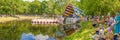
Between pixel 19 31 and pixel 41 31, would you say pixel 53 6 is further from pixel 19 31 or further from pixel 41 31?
pixel 19 31

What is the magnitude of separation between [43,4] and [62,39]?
378 ft

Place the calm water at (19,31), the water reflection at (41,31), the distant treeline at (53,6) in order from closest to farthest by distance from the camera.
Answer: the water reflection at (41,31), the calm water at (19,31), the distant treeline at (53,6)

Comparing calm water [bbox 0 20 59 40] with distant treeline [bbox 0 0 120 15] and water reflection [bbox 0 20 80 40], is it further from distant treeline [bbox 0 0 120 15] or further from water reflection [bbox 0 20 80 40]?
distant treeline [bbox 0 0 120 15]

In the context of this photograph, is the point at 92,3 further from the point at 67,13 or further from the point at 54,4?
the point at 54,4

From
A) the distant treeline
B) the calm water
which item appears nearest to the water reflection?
the calm water

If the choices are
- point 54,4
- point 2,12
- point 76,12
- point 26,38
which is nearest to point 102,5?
point 76,12

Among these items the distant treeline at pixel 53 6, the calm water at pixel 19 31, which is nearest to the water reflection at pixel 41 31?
the calm water at pixel 19 31

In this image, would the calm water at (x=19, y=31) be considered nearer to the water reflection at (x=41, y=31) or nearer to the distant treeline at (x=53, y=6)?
the water reflection at (x=41, y=31)

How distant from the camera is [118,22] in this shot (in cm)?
1928

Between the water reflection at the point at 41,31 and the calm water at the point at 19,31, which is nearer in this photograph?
the water reflection at the point at 41,31

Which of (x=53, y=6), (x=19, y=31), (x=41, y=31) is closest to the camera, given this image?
(x=19, y=31)

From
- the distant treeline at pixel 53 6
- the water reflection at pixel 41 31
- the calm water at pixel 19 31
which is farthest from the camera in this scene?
the distant treeline at pixel 53 6

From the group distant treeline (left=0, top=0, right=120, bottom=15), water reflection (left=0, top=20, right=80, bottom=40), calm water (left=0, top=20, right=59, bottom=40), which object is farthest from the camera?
distant treeline (left=0, top=0, right=120, bottom=15)

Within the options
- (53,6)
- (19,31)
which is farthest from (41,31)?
(53,6)
